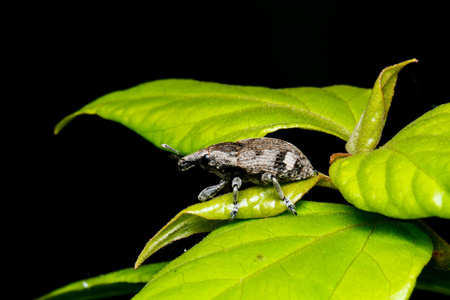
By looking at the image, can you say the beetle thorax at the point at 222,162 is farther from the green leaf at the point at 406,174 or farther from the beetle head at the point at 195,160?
the green leaf at the point at 406,174

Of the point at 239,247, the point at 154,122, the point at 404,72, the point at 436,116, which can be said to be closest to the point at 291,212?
the point at 239,247

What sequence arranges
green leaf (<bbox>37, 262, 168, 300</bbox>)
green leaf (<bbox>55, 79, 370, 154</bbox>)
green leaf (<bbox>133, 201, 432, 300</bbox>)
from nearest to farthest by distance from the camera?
green leaf (<bbox>133, 201, 432, 300</bbox>), green leaf (<bbox>55, 79, 370, 154</bbox>), green leaf (<bbox>37, 262, 168, 300</bbox>)

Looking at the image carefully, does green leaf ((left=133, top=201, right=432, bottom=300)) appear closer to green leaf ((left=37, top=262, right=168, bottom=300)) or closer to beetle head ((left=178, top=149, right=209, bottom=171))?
beetle head ((left=178, top=149, right=209, bottom=171))

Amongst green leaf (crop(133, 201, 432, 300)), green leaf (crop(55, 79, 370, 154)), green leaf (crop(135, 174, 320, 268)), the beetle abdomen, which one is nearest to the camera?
green leaf (crop(133, 201, 432, 300))

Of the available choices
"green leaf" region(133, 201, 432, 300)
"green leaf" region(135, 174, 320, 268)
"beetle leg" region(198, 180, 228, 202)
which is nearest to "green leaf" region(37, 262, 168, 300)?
"beetle leg" region(198, 180, 228, 202)

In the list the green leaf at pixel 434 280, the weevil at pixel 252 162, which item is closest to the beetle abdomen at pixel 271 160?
the weevil at pixel 252 162

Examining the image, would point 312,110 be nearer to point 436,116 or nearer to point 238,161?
point 238,161

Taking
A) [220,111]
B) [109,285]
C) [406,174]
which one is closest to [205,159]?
[220,111]
